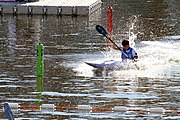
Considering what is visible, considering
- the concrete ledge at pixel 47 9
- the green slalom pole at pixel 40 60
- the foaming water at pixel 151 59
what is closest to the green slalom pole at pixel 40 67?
the green slalom pole at pixel 40 60

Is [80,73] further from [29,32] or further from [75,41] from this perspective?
[29,32]

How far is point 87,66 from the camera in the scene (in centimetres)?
3008

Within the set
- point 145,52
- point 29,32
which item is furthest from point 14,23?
point 145,52

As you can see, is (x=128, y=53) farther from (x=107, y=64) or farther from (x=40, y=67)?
(x=40, y=67)

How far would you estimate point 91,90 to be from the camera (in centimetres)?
2486

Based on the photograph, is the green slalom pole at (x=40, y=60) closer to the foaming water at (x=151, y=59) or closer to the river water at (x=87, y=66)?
the river water at (x=87, y=66)

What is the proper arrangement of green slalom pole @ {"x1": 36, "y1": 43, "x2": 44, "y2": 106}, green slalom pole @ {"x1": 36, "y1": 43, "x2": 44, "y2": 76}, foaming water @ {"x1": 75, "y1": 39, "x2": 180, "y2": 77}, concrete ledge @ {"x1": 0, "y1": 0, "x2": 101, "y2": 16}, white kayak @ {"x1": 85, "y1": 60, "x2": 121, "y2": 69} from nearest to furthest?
green slalom pole @ {"x1": 36, "y1": 43, "x2": 44, "y2": 106}, green slalom pole @ {"x1": 36, "y1": 43, "x2": 44, "y2": 76}, foaming water @ {"x1": 75, "y1": 39, "x2": 180, "y2": 77}, white kayak @ {"x1": 85, "y1": 60, "x2": 121, "y2": 69}, concrete ledge @ {"x1": 0, "y1": 0, "x2": 101, "y2": 16}

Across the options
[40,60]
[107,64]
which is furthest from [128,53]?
[40,60]

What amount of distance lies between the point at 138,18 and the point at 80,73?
20468 mm

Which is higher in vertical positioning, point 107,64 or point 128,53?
point 128,53

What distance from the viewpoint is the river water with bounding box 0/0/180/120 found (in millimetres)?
22531

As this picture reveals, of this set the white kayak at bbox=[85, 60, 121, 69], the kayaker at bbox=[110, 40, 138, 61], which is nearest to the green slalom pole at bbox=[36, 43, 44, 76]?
the white kayak at bbox=[85, 60, 121, 69]

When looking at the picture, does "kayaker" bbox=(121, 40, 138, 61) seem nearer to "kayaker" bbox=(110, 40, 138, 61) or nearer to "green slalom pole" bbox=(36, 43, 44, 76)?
"kayaker" bbox=(110, 40, 138, 61)

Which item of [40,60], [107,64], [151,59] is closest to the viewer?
[40,60]
